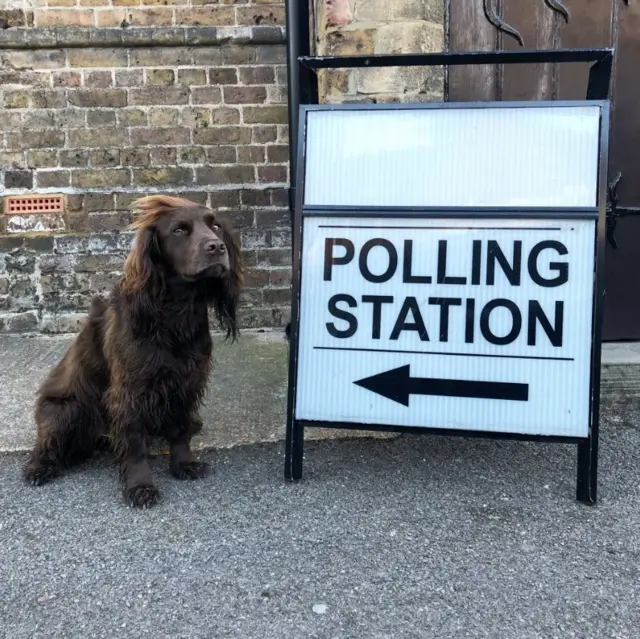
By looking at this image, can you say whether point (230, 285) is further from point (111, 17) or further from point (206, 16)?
point (111, 17)

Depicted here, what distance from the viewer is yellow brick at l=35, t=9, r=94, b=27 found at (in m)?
5.36

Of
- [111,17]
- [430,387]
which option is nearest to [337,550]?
[430,387]

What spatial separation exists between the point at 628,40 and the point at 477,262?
253 centimetres

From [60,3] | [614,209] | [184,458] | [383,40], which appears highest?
[60,3]

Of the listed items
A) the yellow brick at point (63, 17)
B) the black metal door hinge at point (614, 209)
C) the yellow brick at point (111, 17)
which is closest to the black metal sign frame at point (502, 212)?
the black metal door hinge at point (614, 209)

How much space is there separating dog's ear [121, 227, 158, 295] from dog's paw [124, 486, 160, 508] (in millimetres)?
908

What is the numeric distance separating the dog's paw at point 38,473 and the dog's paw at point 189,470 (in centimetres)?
60

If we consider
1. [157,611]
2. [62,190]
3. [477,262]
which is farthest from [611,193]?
[62,190]

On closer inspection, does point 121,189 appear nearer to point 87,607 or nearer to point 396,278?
point 396,278

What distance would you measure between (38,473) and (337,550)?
158 cm

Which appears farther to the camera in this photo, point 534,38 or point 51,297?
point 51,297

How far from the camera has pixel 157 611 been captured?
2.10 meters

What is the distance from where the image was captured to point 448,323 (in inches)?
112

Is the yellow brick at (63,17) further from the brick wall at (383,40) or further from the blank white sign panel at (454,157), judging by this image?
the blank white sign panel at (454,157)
